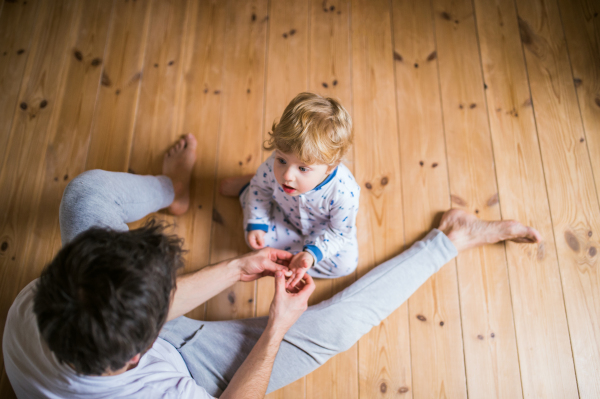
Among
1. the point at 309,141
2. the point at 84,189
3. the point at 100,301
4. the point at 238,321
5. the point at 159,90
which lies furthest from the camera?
the point at 159,90

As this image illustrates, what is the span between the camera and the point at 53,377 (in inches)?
23.4

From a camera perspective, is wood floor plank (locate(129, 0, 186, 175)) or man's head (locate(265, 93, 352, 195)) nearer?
man's head (locate(265, 93, 352, 195))

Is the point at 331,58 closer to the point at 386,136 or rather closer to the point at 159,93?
the point at 386,136

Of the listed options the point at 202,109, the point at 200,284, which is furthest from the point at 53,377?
the point at 202,109

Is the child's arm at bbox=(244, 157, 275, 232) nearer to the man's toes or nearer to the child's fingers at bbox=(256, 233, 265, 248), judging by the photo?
the child's fingers at bbox=(256, 233, 265, 248)

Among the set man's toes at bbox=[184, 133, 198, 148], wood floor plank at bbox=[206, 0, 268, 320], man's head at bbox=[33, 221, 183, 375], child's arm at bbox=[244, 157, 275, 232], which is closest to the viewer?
man's head at bbox=[33, 221, 183, 375]

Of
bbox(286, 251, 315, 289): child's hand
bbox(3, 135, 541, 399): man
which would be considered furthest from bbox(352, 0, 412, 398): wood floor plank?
bbox(286, 251, 315, 289): child's hand

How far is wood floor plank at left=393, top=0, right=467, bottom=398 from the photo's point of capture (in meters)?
1.11

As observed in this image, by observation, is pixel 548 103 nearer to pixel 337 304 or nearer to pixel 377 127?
pixel 377 127

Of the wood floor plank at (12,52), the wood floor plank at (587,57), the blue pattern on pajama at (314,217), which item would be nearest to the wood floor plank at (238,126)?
the blue pattern on pajama at (314,217)

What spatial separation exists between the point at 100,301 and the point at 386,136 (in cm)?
108

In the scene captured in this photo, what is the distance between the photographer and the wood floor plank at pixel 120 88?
4.25 ft

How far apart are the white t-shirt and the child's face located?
478 millimetres

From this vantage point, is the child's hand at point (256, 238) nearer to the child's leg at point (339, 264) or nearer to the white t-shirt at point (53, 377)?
the child's leg at point (339, 264)
